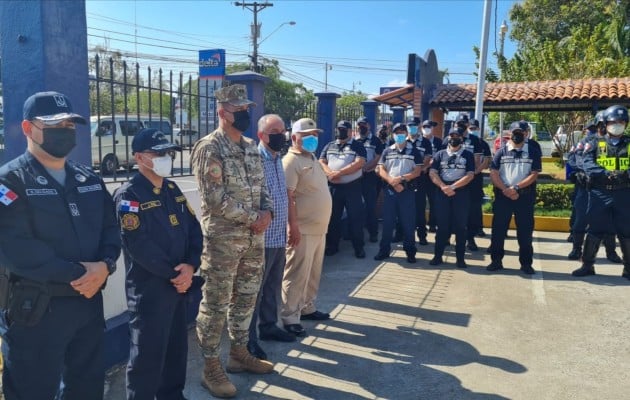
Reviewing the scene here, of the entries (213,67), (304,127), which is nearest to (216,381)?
(304,127)

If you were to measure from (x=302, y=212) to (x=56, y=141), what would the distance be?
7.42ft

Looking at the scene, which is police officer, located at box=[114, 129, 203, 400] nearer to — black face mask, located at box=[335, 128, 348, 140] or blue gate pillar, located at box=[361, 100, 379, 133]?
black face mask, located at box=[335, 128, 348, 140]

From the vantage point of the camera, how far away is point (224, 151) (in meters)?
3.18

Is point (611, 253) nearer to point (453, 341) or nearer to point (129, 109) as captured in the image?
point (453, 341)

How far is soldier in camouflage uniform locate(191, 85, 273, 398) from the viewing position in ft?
10.3

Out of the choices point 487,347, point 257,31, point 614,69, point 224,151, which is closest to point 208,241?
point 224,151

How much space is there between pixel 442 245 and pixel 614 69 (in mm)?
14518

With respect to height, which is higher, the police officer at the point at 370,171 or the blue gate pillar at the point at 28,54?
the blue gate pillar at the point at 28,54

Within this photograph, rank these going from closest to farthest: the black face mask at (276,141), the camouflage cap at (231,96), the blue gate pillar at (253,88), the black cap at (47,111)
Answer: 1. the black cap at (47,111)
2. the camouflage cap at (231,96)
3. the black face mask at (276,141)
4. the blue gate pillar at (253,88)

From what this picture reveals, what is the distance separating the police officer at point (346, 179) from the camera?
6.89 metres

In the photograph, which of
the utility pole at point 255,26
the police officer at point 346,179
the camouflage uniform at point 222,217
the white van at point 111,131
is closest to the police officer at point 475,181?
the police officer at point 346,179

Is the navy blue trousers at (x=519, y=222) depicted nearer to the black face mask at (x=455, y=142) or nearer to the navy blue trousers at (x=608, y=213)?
the navy blue trousers at (x=608, y=213)

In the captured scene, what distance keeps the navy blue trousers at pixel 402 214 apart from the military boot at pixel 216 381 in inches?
156

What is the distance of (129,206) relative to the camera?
→ 8.72 ft
